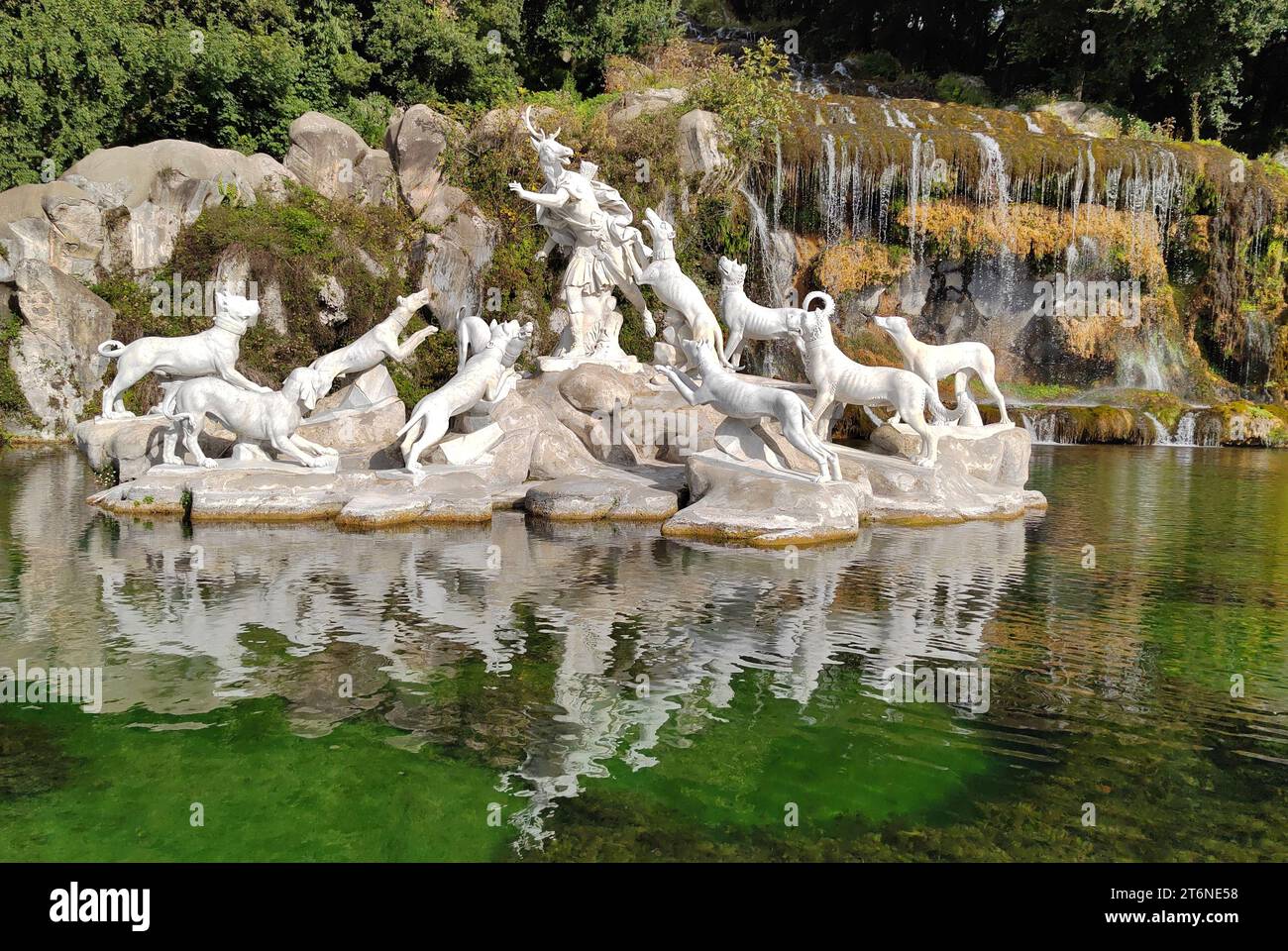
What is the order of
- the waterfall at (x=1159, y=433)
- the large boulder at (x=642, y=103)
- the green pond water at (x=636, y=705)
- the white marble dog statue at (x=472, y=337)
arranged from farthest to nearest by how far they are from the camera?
the large boulder at (x=642, y=103) < the waterfall at (x=1159, y=433) < the white marble dog statue at (x=472, y=337) < the green pond water at (x=636, y=705)

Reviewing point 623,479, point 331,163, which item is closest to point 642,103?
point 331,163

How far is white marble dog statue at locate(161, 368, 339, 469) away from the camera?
1114cm

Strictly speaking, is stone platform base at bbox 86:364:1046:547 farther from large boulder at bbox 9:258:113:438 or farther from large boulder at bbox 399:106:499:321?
large boulder at bbox 399:106:499:321

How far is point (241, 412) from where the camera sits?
11297mm

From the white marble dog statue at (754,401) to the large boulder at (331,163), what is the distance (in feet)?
50.1

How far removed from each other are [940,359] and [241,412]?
29.4ft

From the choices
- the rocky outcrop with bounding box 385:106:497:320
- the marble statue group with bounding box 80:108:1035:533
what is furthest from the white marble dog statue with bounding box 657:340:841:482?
the rocky outcrop with bounding box 385:106:497:320

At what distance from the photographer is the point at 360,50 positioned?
1085 inches

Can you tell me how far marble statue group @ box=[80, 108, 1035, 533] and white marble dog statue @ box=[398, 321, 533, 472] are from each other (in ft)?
0.06

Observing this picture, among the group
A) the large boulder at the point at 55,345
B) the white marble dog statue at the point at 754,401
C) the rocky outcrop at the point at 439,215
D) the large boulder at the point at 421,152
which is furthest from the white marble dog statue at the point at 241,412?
the large boulder at the point at 421,152

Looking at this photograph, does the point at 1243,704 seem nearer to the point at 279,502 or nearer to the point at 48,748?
the point at 48,748

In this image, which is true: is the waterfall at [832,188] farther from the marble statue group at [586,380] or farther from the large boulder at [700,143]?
the marble statue group at [586,380]

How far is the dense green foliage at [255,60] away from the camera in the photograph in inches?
915
